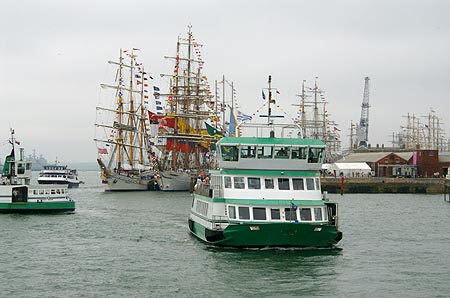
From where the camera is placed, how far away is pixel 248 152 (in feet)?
144

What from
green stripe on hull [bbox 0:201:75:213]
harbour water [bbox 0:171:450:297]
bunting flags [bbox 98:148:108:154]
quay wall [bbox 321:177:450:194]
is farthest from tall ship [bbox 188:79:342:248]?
bunting flags [bbox 98:148:108:154]

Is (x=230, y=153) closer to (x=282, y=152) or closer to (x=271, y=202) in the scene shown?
(x=282, y=152)

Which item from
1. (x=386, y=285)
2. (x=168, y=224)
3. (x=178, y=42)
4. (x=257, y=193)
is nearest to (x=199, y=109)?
(x=178, y=42)

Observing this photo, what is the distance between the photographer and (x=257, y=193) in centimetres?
4253

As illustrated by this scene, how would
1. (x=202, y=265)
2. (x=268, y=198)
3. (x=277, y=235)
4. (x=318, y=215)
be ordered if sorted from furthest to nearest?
(x=268, y=198), (x=318, y=215), (x=277, y=235), (x=202, y=265)

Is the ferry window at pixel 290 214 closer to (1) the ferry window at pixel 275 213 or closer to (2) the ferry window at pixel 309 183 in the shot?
(1) the ferry window at pixel 275 213

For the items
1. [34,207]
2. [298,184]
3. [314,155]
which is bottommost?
[34,207]

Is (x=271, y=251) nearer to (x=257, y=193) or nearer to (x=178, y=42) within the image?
(x=257, y=193)

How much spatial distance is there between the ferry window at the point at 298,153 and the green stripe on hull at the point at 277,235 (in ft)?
17.3

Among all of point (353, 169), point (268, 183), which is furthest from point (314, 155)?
point (353, 169)

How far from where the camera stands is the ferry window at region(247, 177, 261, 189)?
141 feet

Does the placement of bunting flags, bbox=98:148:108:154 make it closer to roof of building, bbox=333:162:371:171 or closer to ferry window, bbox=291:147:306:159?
roof of building, bbox=333:162:371:171

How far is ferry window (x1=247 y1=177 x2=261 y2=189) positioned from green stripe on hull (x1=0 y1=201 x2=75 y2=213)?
113ft

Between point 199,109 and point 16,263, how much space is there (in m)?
113
